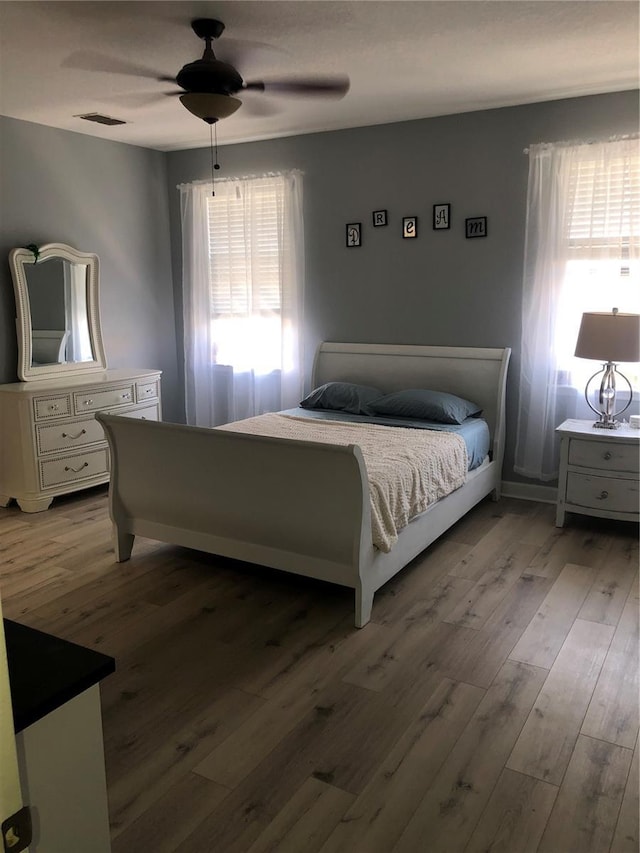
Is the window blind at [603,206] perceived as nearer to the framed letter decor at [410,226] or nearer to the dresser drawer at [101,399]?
the framed letter decor at [410,226]

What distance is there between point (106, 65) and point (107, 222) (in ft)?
6.56

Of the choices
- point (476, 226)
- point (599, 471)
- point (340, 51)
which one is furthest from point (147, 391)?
point (599, 471)

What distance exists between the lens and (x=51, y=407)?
451cm

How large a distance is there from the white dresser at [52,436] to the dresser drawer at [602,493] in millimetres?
3146

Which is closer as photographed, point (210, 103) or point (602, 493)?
point (210, 103)

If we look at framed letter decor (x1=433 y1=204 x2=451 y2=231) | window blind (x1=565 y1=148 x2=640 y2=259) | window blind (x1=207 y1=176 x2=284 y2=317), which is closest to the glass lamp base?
window blind (x1=565 y1=148 x2=640 y2=259)

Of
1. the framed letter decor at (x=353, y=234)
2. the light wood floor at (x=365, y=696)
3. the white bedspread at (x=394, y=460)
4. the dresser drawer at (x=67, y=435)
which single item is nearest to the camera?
the light wood floor at (x=365, y=696)

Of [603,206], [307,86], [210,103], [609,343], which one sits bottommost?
[609,343]

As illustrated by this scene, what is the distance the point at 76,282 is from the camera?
5.08 metres

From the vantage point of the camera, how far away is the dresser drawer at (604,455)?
3822 mm

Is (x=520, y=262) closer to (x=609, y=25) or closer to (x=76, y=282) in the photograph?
(x=609, y=25)

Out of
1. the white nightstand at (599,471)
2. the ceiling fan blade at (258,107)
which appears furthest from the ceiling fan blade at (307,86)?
the white nightstand at (599,471)

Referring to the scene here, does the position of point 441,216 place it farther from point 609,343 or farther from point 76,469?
point 76,469

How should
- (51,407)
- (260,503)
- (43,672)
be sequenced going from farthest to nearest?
(51,407)
(260,503)
(43,672)
